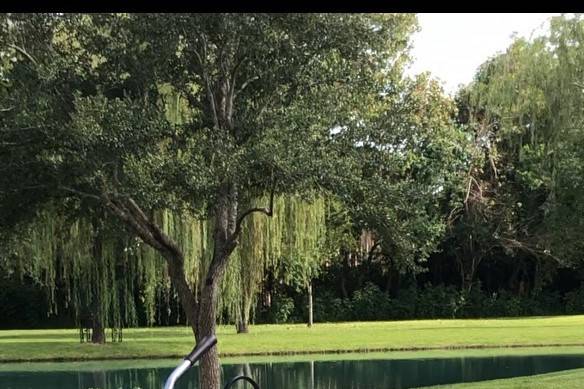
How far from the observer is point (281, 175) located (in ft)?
25.7

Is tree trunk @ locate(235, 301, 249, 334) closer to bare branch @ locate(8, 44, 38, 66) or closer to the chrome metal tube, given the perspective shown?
bare branch @ locate(8, 44, 38, 66)

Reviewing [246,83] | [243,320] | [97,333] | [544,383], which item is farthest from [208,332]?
[243,320]

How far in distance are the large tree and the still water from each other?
413 cm

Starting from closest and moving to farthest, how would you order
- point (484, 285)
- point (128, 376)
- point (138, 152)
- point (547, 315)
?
point (138, 152), point (128, 376), point (547, 315), point (484, 285)

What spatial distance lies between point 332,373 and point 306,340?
4231 mm

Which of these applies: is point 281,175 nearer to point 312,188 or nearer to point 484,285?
point 312,188

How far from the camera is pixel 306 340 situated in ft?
59.2

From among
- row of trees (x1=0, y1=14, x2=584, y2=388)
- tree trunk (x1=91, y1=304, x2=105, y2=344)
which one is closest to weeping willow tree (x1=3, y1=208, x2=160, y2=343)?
tree trunk (x1=91, y1=304, x2=105, y2=344)

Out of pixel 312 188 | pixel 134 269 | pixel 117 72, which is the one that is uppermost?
pixel 117 72

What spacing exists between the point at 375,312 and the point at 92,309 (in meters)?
11.8

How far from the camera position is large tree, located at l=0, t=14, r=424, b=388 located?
24.8ft

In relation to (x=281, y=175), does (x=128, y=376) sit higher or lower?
lower

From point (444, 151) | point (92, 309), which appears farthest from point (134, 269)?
point (444, 151)

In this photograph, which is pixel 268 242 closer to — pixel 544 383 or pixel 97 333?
pixel 97 333
